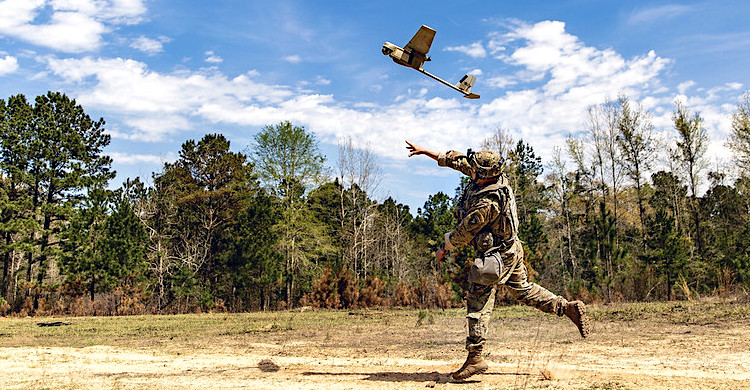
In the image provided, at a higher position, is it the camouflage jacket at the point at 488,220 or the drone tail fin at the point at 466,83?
the drone tail fin at the point at 466,83

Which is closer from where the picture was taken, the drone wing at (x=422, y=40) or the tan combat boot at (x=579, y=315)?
the tan combat boot at (x=579, y=315)

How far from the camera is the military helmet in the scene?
5.58m

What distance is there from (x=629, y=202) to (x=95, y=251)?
29269 millimetres

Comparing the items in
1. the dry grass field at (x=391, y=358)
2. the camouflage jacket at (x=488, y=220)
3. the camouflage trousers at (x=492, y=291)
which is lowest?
the dry grass field at (x=391, y=358)

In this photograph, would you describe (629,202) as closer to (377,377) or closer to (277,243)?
(277,243)

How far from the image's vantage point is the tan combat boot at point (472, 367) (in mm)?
5250

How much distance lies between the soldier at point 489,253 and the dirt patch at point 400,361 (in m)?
0.55

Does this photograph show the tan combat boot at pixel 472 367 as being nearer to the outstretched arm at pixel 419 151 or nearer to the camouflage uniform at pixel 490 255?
the camouflage uniform at pixel 490 255

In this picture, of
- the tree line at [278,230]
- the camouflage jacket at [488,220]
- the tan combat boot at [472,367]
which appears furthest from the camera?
the tree line at [278,230]

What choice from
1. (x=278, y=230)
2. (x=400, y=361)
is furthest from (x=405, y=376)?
(x=278, y=230)

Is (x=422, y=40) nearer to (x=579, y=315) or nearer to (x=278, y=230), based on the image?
(x=579, y=315)

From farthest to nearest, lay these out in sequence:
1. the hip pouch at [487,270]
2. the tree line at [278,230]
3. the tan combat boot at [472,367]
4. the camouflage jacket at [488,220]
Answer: the tree line at [278,230] → the camouflage jacket at [488,220] → the hip pouch at [487,270] → the tan combat boot at [472,367]

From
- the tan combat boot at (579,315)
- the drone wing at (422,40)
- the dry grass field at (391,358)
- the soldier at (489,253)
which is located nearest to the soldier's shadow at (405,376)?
the dry grass field at (391,358)

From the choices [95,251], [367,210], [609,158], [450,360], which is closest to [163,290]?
[95,251]
